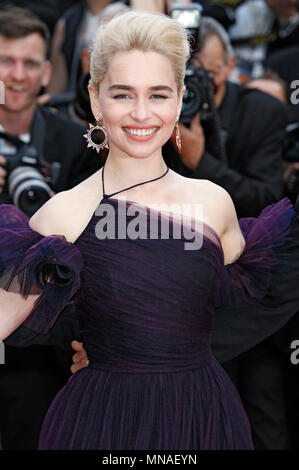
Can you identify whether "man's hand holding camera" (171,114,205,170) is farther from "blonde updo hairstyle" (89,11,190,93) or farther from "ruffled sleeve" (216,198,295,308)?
"blonde updo hairstyle" (89,11,190,93)

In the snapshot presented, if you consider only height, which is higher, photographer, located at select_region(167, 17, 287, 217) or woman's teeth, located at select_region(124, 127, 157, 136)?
photographer, located at select_region(167, 17, 287, 217)

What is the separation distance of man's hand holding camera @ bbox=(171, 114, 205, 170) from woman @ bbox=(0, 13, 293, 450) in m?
1.08

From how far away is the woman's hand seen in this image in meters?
2.11

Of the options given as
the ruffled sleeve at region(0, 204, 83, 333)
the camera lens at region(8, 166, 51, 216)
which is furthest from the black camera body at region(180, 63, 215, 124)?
the ruffled sleeve at region(0, 204, 83, 333)

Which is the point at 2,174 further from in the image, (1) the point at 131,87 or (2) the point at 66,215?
(1) the point at 131,87

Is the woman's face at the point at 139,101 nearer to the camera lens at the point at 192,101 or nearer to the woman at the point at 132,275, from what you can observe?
the woman at the point at 132,275

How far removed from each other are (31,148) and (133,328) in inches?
50.5

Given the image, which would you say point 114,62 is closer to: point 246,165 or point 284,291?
point 284,291

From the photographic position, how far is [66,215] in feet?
6.21

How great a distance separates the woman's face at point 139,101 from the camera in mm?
1794

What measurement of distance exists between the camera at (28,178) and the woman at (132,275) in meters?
0.62

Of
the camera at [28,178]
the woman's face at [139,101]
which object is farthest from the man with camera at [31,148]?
the woman's face at [139,101]

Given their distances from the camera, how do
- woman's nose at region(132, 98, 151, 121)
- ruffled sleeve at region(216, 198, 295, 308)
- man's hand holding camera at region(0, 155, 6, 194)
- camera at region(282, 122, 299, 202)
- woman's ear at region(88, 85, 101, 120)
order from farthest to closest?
camera at region(282, 122, 299, 202) → man's hand holding camera at region(0, 155, 6, 194) → ruffled sleeve at region(216, 198, 295, 308) → woman's ear at region(88, 85, 101, 120) → woman's nose at region(132, 98, 151, 121)

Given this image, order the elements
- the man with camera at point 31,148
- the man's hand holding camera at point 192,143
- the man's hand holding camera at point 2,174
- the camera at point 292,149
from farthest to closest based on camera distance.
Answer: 1. the camera at point 292,149
2. the man with camera at point 31,148
3. the man's hand holding camera at point 192,143
4. the man's hand holding camera at point 2,174
